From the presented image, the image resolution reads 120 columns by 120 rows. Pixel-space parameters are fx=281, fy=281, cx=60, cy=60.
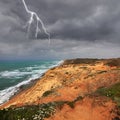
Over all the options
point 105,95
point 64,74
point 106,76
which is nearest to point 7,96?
point 64,74

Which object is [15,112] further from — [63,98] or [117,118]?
[63,98]

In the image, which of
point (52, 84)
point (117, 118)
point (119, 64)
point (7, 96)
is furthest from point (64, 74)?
point (117, 118)

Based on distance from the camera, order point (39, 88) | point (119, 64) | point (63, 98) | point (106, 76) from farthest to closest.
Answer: point (119, 64), point (39, 88), point (106, 76), point (63, 98)

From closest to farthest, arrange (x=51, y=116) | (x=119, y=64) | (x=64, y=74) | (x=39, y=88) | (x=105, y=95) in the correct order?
(x=51, y=116) < (x=105, y=95) < (x=39, y=88) < (x=64, y=74) < (x=119, y=64)

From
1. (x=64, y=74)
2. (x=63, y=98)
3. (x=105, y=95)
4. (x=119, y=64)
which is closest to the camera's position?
(x=105, y=95)

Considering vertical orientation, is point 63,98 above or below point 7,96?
above

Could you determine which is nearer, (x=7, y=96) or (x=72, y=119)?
(x=72, y=119)

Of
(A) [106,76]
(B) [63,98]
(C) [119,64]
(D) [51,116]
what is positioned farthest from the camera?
(C) [119,64]

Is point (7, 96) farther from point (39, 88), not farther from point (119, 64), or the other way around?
point (119, 64)

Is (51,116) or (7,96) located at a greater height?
(51,116)
